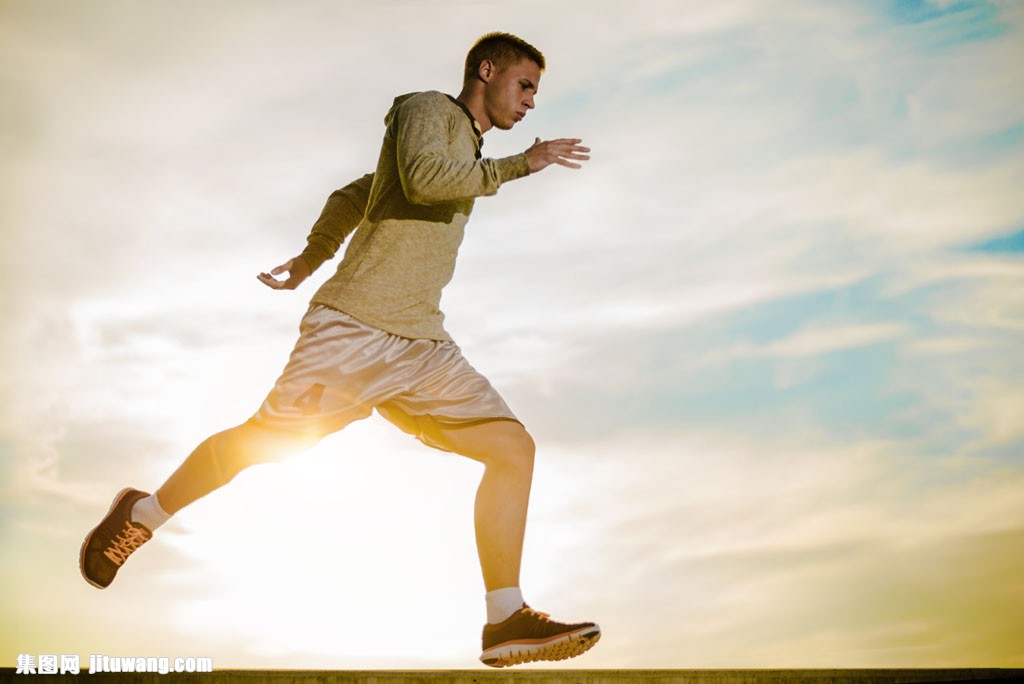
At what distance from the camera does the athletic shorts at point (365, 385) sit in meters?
4.51

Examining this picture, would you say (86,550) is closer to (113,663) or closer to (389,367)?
(113,663)

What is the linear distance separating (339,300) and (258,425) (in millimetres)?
725

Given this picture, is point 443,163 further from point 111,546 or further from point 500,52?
point 111,546

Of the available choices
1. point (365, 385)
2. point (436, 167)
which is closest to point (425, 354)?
point (365, 385)

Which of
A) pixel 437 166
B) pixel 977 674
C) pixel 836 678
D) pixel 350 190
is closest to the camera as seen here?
pixel 437 166

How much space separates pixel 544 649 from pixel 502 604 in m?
0.29

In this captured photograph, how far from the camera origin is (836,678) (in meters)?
6.04

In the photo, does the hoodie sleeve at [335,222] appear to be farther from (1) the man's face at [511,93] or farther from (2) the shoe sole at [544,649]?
(2) the shoe sole at [544,649]

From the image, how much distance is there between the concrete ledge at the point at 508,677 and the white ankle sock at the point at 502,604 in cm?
107

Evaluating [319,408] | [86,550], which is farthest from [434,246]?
[86,550]

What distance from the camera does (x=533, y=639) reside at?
14.1 feet

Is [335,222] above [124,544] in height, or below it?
above

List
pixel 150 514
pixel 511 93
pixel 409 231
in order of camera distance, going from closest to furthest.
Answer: pixel 409 231, pixel 511 93, pixel 150 514

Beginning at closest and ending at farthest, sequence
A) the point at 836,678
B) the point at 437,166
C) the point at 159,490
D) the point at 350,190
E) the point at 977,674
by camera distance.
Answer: the point at 437,166 → the point at 159,490 → the point at 350,190 → the point at 836,678 → the point at 977,674
